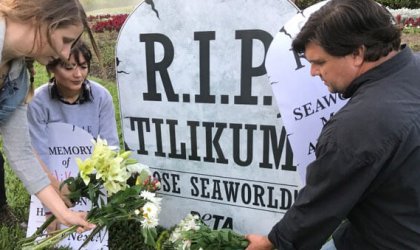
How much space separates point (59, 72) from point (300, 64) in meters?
1.34

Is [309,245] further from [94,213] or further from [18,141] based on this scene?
[18,141]

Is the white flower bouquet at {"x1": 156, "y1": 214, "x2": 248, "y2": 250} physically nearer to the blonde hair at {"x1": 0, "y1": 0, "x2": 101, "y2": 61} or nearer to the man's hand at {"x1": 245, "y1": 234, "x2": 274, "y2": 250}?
the man's hand at {"x1": 245, "y1": 234, "x2": 274, "y2": 250}

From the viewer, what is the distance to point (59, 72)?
2553 mm

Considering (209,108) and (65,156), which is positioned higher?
(209,108)

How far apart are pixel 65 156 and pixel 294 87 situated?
141cm

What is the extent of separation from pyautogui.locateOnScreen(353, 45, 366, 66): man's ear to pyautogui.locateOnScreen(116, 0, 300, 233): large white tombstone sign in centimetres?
79

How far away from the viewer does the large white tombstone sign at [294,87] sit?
207 cm

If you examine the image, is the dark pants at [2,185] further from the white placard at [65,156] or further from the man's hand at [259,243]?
the man's hand at [259,243]

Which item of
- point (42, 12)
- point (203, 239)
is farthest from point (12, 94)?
point (203, 239)

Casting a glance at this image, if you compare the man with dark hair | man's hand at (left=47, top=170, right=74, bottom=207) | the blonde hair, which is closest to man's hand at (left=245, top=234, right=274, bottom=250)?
the man with dark hair

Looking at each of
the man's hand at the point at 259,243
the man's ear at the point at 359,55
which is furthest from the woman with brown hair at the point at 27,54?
the man's ear at the point at 359,55

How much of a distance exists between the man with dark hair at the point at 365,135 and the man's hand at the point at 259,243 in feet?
0.61

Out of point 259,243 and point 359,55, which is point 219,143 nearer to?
point 259,243

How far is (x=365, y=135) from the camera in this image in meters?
1.39
